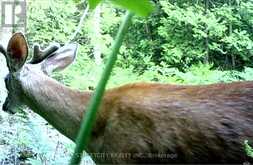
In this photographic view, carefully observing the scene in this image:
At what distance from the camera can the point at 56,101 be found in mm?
3652

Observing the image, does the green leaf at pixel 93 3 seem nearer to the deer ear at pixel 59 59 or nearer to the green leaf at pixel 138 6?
the green leaf at pixel 138 6

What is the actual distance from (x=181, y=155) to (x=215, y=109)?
1.10 ft

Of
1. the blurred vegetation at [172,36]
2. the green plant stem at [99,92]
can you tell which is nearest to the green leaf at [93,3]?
the green plant stem at [99,92]

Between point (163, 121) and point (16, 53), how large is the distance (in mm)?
1427

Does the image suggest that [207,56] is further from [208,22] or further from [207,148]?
[207,148]

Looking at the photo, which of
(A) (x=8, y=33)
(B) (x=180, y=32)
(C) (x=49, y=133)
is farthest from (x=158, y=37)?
(C) (x=49, y=133)

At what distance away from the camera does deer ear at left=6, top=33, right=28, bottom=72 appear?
3.92 meters

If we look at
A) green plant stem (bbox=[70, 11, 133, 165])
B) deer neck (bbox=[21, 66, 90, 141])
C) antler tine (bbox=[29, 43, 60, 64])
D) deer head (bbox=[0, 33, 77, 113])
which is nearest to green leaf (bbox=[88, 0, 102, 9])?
green plant stem (bbox=[70, 11, 133, 165])

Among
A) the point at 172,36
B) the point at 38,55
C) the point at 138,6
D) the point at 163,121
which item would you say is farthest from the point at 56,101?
the point at 172,36

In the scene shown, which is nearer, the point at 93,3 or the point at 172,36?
the point at 93,3

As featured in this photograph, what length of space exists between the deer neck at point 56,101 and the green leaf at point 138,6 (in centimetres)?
288

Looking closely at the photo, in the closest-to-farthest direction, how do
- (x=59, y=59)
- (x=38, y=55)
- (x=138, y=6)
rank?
(x=138, y=6)
(x=38, y=55)
(x=59, y=59)

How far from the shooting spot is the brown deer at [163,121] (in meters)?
2.93

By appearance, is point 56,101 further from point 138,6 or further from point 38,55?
point 138,6
